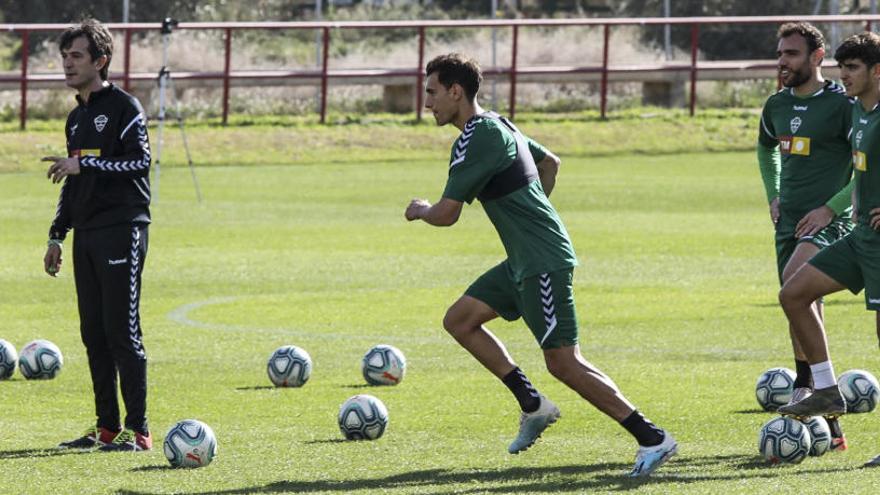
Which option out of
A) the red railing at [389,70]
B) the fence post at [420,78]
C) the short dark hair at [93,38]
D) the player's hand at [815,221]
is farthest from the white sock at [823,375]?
the fence post at [420,78]

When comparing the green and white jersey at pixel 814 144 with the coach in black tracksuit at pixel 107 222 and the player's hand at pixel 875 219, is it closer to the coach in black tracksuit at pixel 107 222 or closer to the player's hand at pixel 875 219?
the player's hand at pixel 875 219

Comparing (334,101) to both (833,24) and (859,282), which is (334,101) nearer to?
(833,24)

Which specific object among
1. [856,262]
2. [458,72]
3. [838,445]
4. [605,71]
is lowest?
[838,445]

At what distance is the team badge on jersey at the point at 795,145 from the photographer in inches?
427

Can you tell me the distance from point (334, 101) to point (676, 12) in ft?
47.4

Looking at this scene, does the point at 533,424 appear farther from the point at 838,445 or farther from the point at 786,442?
the point at 838,445

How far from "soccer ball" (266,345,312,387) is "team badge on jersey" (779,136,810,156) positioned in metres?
3.86

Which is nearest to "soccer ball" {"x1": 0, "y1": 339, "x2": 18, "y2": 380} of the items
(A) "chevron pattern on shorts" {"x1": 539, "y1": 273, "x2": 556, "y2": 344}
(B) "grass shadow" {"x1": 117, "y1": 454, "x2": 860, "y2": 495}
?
(B) "grass shadow" {"x1": 117, "y1": 454, "x2": 860, "y2": 495}

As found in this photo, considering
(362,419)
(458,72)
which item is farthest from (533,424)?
(458,72)

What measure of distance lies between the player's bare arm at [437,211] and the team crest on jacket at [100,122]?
211 cm

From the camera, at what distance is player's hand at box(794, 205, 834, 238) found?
410 inches

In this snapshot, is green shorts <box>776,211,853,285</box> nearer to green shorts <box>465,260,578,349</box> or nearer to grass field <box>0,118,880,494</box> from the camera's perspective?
grass field <box>0,118,880,494</box>

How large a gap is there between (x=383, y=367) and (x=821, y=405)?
13.1 feet

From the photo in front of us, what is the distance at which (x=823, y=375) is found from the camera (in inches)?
388
